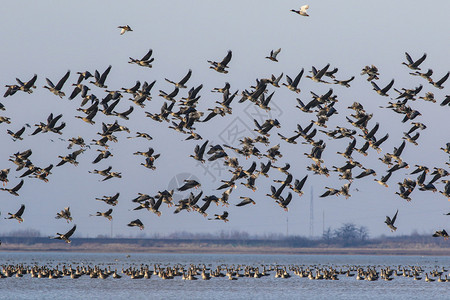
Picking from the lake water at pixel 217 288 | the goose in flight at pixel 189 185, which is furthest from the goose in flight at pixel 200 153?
the lake water at pixel 217 288

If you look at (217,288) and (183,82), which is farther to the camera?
(217,288)

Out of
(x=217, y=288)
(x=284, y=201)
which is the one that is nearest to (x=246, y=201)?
(x=284, y=201)

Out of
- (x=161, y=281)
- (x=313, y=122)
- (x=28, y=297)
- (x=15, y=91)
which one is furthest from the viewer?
(x=161, y=281)

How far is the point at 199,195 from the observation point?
179ft

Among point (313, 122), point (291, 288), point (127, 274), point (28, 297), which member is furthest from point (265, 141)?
point (127, 274)

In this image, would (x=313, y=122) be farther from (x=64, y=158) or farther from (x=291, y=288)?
(x=291, y=288)

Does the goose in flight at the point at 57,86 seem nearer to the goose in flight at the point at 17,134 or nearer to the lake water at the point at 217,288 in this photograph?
the goose in flight at the point at 17,134

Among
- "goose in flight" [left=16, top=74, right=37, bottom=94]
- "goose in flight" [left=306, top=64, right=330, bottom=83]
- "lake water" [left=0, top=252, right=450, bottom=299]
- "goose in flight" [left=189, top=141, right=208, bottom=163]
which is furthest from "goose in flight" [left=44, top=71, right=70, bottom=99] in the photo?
"lake water" [left=0, top=252, right=450, bottom=299]

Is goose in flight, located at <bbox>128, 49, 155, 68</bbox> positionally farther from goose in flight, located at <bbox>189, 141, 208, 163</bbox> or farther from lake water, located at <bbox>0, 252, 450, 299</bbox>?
lake water, located at <bbox>0, 252, 450, 299</bbox>

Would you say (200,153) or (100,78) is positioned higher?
(100,78)

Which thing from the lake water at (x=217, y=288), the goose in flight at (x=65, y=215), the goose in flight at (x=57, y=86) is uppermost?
the goose in flight at (x=57, y=86)

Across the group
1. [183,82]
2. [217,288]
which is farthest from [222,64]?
[217,288]

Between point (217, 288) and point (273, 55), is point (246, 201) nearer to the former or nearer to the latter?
point (273, 55)

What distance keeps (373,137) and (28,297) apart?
39606mm
